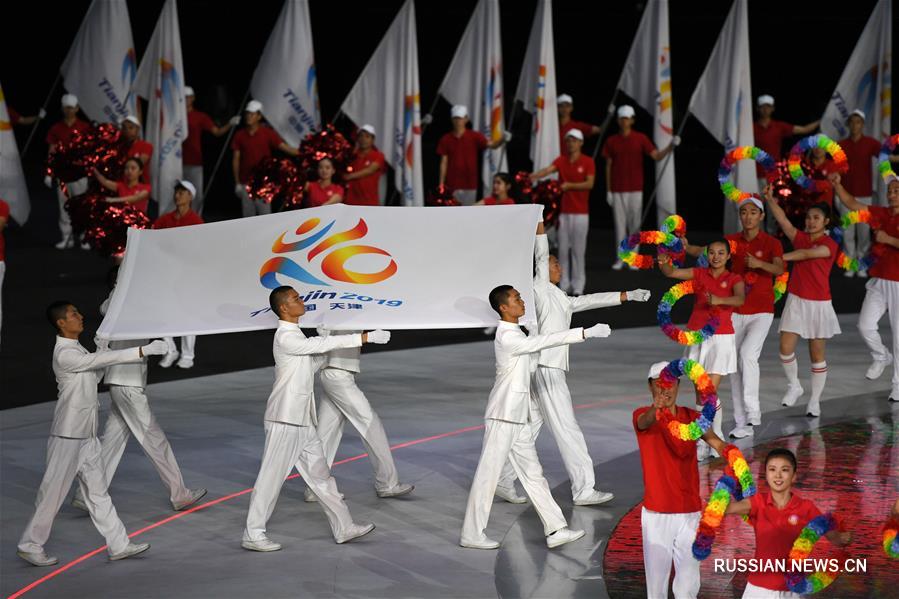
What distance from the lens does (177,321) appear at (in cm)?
896

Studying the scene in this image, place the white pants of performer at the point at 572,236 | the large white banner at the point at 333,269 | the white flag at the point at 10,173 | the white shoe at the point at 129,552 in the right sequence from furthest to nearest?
the white pants of performer at the point at 572,236
the white flag at the point at 10,173
the large white banner at the point at 333,269
the white shoe at the point at 129,552

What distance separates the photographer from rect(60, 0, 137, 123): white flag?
61.4ft

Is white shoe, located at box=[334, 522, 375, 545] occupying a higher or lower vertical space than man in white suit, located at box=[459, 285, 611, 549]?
lower

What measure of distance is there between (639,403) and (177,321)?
499 cm

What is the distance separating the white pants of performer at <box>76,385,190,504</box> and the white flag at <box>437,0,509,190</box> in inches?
399

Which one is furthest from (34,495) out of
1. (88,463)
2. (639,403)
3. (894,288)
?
(894,288)

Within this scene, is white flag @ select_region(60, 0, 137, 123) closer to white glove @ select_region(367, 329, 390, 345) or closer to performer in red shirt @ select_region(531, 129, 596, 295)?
performer in red shirt @ select_region(531, 129, 596, 295)

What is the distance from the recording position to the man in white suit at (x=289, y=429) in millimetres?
8461

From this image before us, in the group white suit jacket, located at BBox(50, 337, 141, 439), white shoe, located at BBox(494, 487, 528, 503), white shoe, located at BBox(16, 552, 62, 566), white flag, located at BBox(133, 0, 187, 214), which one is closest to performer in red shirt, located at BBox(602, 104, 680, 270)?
white flag, located at BBox(133, 0, 187, 214)

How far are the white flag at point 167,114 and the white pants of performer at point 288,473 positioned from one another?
9860mm

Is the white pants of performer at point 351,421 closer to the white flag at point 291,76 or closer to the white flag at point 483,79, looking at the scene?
the white flag at point 291,76

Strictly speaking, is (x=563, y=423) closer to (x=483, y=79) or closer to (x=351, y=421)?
(x=351, y=421)

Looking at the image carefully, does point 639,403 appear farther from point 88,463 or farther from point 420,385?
point 88,463

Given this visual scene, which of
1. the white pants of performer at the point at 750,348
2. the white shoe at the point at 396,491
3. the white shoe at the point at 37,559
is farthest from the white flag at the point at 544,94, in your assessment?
the white shoe at the point at 37,559
